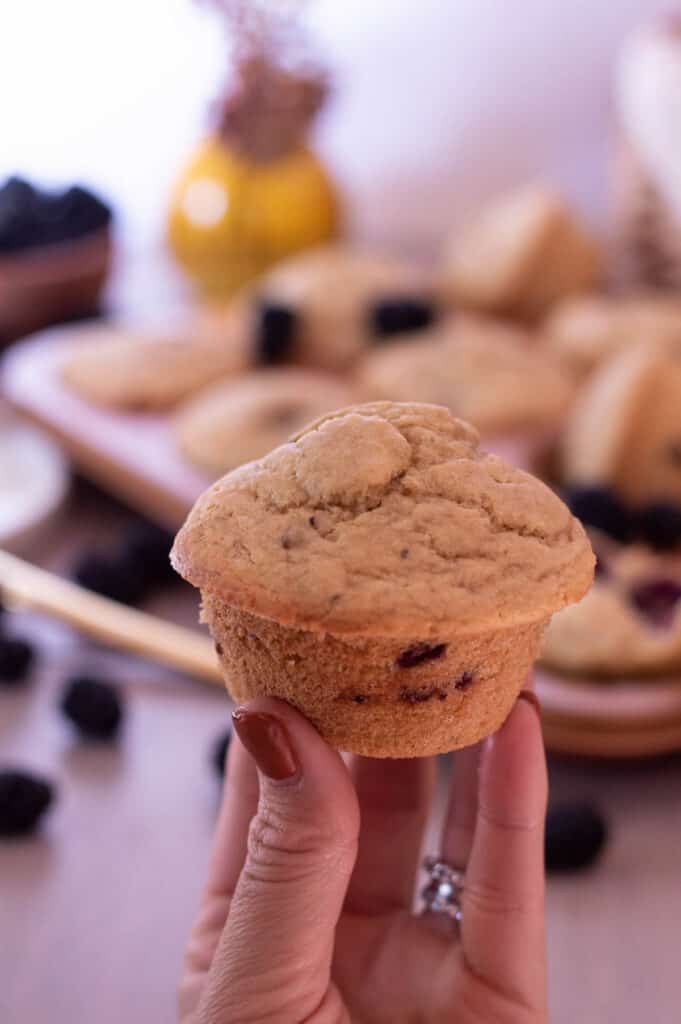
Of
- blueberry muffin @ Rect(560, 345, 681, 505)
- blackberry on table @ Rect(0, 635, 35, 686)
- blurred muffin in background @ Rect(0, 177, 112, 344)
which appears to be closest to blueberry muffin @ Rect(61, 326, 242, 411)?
blurred muffin in background @ Rect(0, 177, 112, 344)

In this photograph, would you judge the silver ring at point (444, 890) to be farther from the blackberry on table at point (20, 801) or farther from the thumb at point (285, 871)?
the blackberry on table at point (20, 801)

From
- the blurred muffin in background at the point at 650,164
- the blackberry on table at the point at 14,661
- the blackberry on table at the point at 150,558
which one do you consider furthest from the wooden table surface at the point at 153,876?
the blurred muffin in background at the point at 650,164

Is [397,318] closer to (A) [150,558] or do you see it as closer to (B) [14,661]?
(A) [150,558]

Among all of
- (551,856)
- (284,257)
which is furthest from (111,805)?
(284,257)

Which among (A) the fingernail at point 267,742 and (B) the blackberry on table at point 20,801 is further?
(B) the blackberry on table at point 20,801

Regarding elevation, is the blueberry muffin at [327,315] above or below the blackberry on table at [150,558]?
above

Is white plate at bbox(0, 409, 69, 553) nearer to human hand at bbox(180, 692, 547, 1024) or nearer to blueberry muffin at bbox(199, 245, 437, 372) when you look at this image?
blueberry muffin at bbox(199, 245, 437, 372)
